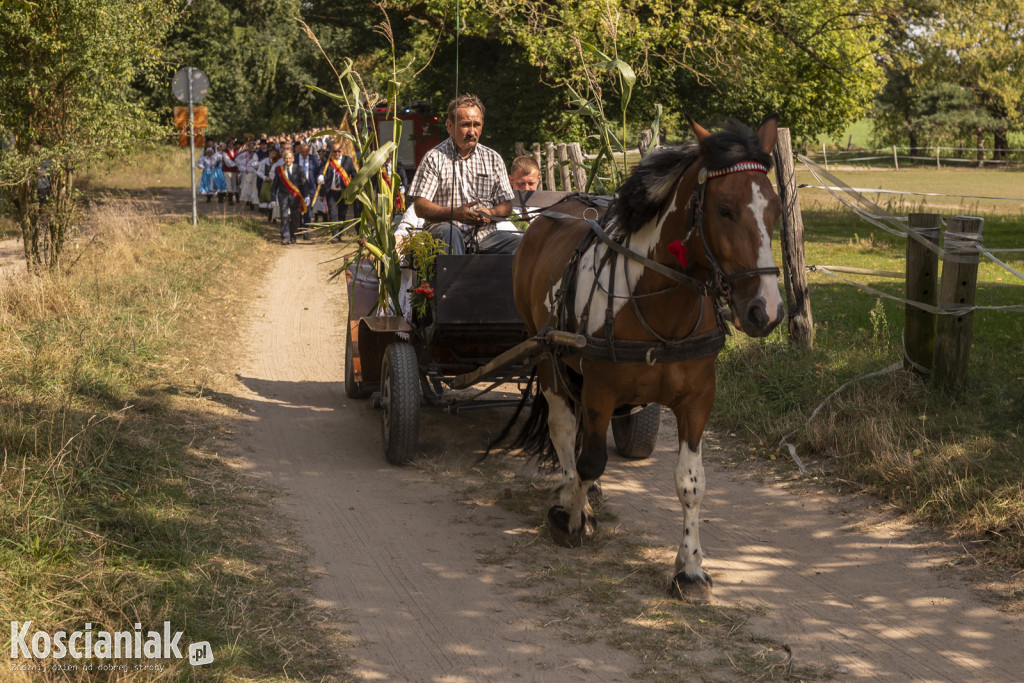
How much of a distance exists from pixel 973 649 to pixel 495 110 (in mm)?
15629

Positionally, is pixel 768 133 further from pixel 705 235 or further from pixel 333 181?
pixel 333 181

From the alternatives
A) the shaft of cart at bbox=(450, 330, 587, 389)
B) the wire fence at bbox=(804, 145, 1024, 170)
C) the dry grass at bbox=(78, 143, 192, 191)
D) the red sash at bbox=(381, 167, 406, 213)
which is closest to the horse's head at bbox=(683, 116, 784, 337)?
the shaft of cart at bbox=(450, 330, 587, 389)

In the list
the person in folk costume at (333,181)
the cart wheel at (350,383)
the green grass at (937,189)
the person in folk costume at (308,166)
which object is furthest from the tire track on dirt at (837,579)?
the person in folk costume at (308,166)

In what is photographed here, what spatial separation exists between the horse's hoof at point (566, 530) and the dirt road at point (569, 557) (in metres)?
0.07

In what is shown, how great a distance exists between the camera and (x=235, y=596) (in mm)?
4117

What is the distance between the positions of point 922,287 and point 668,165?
3.34 m

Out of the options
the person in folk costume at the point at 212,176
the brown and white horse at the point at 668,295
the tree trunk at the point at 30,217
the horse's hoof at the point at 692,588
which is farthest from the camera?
the person in folk costume at the point at 212,176

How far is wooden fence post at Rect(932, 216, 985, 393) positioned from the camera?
247 inches

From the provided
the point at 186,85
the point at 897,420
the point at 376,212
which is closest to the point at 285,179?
the point at 186,85

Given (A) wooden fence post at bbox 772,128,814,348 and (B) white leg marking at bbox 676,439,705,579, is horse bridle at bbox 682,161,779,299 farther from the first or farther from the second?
(A) wooden fence post at bbox 772,128,814,348

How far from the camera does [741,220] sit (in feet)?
11.8

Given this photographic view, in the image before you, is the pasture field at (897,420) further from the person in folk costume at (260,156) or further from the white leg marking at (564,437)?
the person in folk costume at (260,156)

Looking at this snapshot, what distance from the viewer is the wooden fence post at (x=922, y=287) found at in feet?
21.7

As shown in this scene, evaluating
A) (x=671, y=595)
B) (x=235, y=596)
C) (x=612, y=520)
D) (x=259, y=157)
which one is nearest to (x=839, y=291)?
(x=612, y=520)
